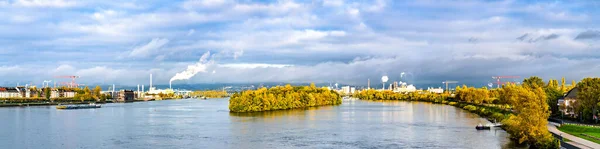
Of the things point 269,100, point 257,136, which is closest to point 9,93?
point 269,100

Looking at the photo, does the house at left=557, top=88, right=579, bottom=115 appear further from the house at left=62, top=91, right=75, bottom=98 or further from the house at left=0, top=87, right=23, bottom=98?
the house at left=62, top=91, right=75, bottom=98

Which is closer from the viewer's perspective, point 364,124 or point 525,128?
point 525,128

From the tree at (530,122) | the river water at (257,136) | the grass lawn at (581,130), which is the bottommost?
the river water at (257,136)

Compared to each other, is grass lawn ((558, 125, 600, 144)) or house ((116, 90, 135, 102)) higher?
house ((116, 90, 135, 102))

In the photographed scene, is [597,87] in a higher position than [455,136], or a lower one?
higher

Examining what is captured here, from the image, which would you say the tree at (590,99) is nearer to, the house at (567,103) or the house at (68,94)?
the house at (567,103)

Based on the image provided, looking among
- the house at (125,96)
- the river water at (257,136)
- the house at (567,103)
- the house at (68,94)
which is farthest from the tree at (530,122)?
the house at (68,94)

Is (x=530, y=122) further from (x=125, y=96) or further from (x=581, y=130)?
(x=125, y=96)

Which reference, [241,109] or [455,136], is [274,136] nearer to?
[455,136]

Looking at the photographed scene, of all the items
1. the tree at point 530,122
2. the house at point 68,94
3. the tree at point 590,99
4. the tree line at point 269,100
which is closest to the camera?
the tree at point 530,122

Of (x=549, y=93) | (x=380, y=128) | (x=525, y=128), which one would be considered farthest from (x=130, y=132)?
(x=549, y=93)

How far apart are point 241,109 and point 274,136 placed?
Answer: 27441 mm

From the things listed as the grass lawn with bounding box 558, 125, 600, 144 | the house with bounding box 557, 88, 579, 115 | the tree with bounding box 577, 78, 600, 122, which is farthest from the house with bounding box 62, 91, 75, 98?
the grass lawn with bounding box 558, 125, 600, 144

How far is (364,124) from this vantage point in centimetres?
4247
